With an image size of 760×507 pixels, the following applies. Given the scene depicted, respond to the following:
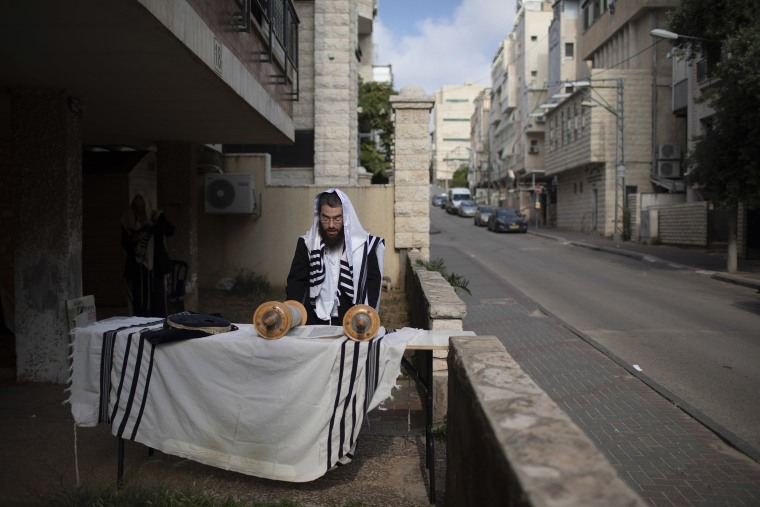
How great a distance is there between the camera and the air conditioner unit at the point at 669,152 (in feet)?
102

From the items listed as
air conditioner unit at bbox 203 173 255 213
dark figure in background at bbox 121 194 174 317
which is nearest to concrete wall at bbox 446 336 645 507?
dark figure in background at bbox 121 194 174 317

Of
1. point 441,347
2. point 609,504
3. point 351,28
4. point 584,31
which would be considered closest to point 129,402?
point 441,347

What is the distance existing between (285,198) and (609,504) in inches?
457

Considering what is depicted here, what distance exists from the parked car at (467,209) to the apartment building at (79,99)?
46565 mm

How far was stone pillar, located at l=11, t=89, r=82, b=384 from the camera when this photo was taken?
605 cm

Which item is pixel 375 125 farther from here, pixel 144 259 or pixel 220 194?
pixel 144 259

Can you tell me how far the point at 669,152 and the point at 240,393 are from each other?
31.8m

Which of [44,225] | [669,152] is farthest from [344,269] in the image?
[669,152]

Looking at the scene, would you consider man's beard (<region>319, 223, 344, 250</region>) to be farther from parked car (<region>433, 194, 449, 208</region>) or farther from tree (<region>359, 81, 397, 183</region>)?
parked car (<region>433, 194, 449, 208</region>)

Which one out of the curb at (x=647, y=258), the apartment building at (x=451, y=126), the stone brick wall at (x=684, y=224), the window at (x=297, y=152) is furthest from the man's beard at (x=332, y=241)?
the apartment building at (x=451, y=126)

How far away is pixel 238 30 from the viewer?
7.14m

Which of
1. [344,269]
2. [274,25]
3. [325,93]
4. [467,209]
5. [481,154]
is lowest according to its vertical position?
[344,269]

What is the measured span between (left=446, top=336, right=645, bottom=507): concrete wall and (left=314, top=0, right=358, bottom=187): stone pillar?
1536 cm

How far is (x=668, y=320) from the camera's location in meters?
10.5
